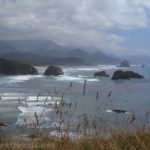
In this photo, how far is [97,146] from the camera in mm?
6395

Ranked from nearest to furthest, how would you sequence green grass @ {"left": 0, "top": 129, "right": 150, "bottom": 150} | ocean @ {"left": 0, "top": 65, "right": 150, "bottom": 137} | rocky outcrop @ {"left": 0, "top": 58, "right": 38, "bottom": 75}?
green grass @ {"left": 0, "top": 129, "right": 150, "bottom": 150} → ocean @ {"left": 0, "top": 65, "right": 150, "bottom": 137} → rocky outcrop @ {"left": 0, "top": 58, "right": 38, "bottom": 75}

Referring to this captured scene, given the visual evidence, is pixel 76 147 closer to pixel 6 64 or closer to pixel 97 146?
pixel 97 146

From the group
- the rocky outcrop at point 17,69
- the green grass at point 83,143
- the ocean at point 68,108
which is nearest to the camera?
the green grass at point 83,143

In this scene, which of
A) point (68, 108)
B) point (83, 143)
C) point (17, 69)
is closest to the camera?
point (83, 143)

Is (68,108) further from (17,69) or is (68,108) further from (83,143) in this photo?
(17,69)

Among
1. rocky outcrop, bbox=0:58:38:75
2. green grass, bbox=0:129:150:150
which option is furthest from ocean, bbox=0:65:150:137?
rocky outcrop, bbox=0:58:38:75

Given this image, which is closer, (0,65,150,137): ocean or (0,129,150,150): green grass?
(0,129,150,150): green grass

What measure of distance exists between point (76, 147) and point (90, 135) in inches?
33.9

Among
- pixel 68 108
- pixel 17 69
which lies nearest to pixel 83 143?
pixel 68 108

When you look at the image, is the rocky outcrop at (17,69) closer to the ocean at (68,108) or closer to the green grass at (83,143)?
Answer: the ocean at (68,108)

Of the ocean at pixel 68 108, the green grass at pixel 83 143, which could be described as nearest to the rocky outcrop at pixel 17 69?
the ocean at pixel 68 108

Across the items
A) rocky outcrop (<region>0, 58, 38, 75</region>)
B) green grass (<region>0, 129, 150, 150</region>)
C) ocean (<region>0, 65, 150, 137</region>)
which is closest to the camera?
green grass (<region>0, 129, 150, 150</region>)

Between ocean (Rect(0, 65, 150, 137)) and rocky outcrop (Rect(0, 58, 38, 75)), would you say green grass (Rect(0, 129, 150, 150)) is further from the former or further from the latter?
rocky outcrop (Rect(0, 58, 38, 75))

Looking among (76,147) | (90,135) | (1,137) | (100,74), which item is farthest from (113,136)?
(100,74)
